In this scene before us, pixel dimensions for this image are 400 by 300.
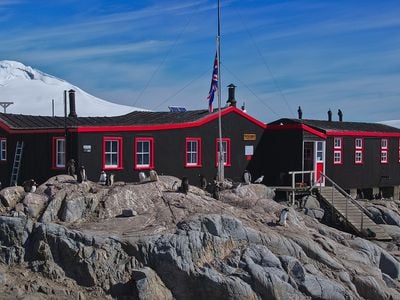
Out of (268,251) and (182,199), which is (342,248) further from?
(182,199)

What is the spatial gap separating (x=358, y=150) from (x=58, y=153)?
18050 mm

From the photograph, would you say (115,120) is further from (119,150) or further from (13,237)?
(13,237)

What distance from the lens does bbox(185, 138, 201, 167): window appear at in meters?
29.6

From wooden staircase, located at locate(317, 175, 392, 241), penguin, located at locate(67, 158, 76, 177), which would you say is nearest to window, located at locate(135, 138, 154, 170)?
penguin, located at locate(67, 158, 76, 177)

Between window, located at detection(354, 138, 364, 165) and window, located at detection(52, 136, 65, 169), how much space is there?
17674 millimetres

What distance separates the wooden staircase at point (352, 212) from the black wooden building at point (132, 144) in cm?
441

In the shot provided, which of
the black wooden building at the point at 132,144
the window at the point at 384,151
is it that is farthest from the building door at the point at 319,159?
the window at the point at 384,151

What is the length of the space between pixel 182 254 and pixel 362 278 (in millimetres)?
6567

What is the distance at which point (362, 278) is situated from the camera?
72.4 feet

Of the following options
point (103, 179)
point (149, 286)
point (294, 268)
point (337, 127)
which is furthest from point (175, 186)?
point (337, 127)

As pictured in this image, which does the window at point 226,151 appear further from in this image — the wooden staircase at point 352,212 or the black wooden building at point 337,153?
the wooden staircase at point 352,212

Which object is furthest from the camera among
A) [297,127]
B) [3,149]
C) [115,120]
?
[297,127]

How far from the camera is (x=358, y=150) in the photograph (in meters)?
36.6

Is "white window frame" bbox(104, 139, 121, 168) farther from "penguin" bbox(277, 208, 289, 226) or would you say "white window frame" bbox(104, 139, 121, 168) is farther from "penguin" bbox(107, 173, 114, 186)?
"penguin" bbox(277, 208, 289, 226)
